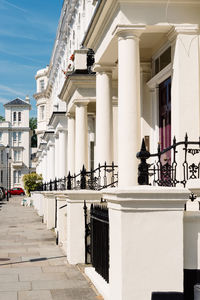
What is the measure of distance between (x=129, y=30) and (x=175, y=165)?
15.2ft

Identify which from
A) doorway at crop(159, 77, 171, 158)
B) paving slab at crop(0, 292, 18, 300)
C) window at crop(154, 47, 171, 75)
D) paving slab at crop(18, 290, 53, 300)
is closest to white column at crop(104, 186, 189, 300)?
paving slab at crop(18, 290, 53, 300)

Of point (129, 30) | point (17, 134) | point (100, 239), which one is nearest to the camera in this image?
point (100, 239)

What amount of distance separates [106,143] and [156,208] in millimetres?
10528

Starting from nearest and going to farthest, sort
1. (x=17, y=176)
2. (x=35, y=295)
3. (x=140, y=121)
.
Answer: (x=35, y=295), (x=140, y=121), (x=17, y=176)

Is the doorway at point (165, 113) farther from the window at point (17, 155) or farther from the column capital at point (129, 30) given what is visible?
the window at point (17, 155)

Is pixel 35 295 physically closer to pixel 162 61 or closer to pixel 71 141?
pixel 162 61

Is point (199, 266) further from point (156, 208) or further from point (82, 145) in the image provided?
point (82, 145)

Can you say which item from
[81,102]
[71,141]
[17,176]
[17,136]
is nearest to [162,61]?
[81,102]

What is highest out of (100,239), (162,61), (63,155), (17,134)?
(17,134)

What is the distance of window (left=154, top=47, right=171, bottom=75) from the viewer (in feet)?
50.8

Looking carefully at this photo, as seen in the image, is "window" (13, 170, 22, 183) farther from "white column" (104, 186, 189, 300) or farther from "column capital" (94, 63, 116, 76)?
"white column" (104, 186, 189, 300)

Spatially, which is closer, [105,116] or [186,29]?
[186,29]

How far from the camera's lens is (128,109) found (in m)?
12.7

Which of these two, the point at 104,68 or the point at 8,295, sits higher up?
the point at 104,68
